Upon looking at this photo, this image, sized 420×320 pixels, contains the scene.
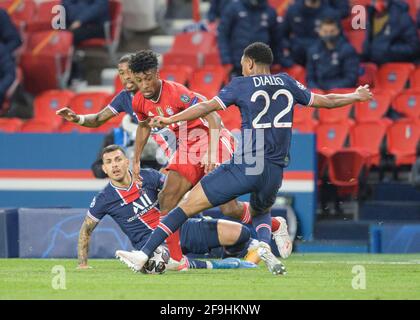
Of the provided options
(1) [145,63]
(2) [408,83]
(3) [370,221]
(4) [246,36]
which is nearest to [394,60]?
(2) [408,83]

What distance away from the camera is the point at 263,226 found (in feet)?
35.6

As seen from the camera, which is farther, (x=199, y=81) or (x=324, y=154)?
(x=199, y=81)

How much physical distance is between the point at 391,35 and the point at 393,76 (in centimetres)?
56

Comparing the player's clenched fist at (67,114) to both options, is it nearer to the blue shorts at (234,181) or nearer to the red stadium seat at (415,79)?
the blue shorts at (234,181)

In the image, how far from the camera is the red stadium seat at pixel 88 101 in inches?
666

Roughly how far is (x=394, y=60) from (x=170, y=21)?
409 centimetres

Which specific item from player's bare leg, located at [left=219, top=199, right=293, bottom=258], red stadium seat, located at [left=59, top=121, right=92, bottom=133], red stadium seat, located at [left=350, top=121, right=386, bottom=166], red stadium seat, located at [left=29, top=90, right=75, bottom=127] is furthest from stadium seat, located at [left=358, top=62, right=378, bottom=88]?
player's bare leg, located at [left=219, top=199, right=293, bottom=258]

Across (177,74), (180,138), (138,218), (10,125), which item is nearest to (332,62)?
(177,74)

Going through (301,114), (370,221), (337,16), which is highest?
(337,16)

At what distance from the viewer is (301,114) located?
52.0ft

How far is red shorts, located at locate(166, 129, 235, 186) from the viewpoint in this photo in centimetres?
1159

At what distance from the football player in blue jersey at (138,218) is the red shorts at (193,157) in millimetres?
239
